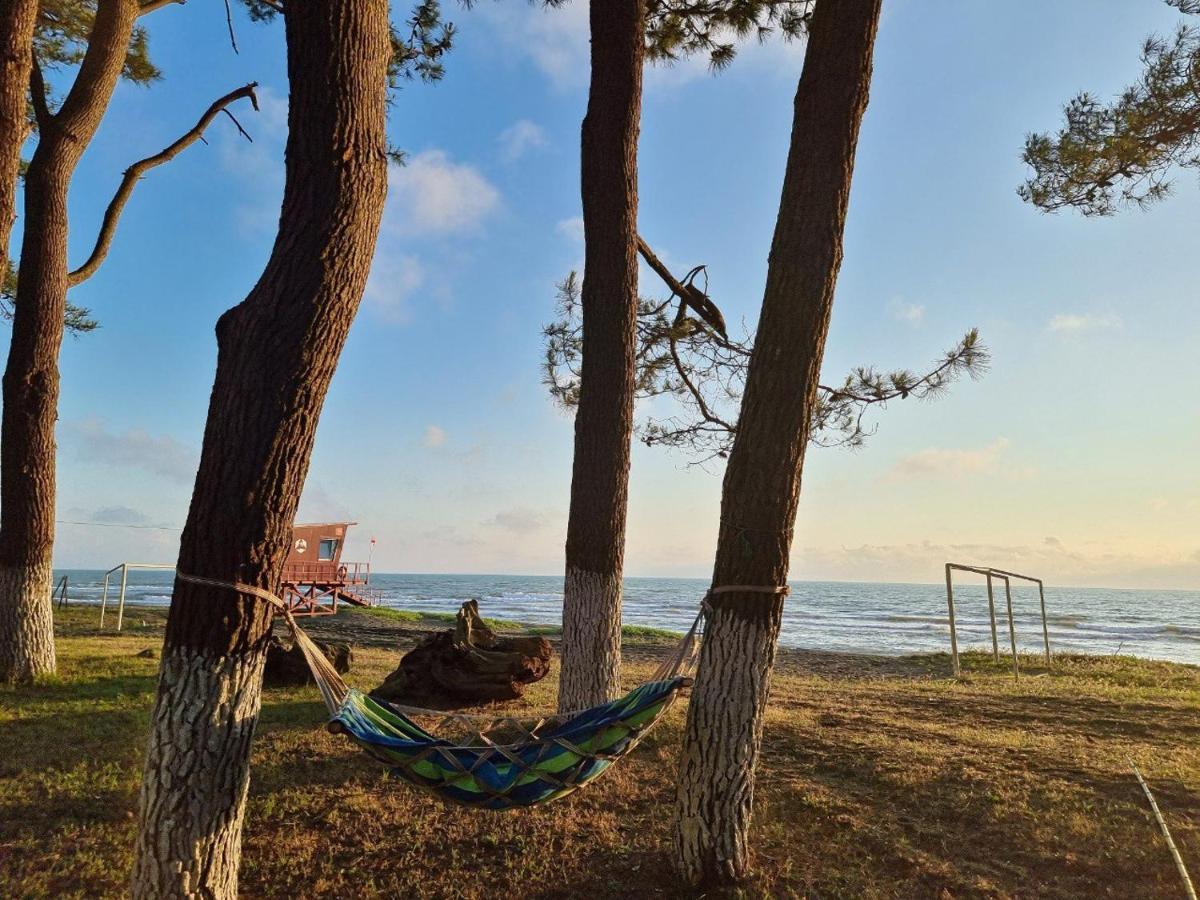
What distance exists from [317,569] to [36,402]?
1113cm

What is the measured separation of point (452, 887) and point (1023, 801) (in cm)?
233

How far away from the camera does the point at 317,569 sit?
15.9 metres

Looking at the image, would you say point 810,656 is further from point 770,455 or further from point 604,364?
point 770,455

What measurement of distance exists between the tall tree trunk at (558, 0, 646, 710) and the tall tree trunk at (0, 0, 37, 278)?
11.2ft

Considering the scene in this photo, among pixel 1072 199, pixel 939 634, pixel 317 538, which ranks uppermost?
pixel 1072 199

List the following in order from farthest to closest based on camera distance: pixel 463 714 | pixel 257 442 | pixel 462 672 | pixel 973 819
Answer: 1. pixel 462 672
2. pixel 973 819
3. pixel 463 714
4. pixel 257 442

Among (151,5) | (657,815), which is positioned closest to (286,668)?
(657,815)

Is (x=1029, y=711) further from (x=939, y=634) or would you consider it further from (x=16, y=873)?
(x=939, y=634)

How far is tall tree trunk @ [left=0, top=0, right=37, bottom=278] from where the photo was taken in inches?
182

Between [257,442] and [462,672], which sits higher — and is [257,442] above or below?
above

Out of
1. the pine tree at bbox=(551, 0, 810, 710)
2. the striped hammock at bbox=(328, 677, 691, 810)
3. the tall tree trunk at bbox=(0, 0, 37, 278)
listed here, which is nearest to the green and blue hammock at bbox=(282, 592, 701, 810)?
the striped hammock at bbox=(328, 677, 691, 810)

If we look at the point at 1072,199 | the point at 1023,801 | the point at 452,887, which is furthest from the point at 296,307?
the point at 1072,199

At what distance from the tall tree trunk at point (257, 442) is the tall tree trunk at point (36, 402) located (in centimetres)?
392

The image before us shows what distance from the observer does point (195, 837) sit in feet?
6.93
